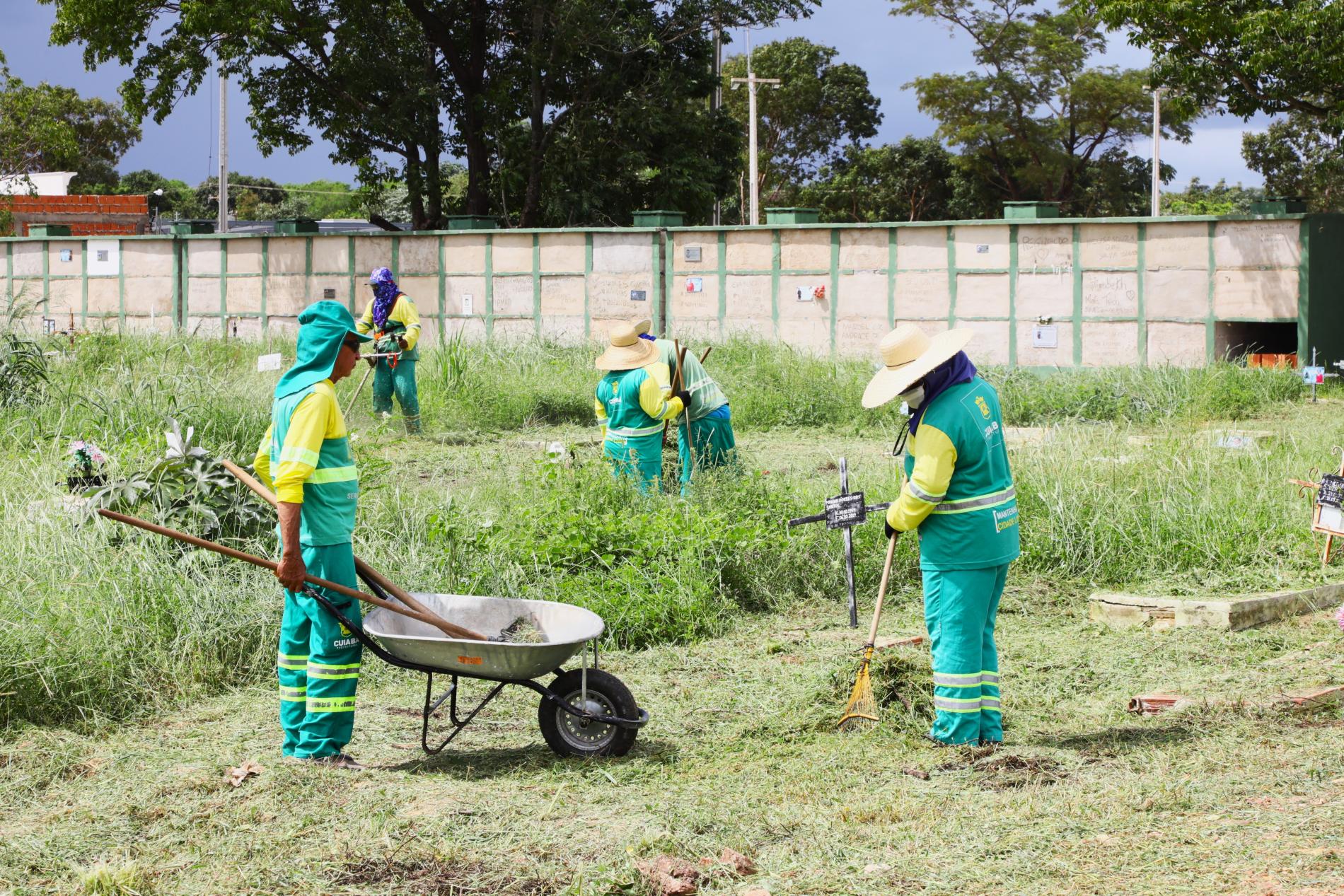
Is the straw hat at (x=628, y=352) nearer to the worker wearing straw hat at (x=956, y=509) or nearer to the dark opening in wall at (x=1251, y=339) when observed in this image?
the worker wearing straw hat at (x=956, y=509)

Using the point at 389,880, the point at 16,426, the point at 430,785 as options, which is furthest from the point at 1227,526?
the point at 16,426

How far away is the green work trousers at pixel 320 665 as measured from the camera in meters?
5.25

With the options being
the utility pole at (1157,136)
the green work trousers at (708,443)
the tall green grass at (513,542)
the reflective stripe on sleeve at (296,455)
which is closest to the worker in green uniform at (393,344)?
the tall green grass at (513,542)

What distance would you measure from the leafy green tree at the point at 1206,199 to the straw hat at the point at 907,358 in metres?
41.2

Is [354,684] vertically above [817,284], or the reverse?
[817,284]

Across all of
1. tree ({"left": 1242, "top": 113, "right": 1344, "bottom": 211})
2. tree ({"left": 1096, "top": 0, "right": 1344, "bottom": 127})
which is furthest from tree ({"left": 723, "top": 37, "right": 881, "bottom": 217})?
tree ({"left": 1096, "top": 0, "right": 1344, "bottom": 127})

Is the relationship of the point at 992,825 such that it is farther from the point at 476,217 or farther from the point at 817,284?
the point at 476,217

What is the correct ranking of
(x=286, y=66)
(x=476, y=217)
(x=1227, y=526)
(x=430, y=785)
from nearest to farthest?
(x=430, y=785) < (x=1227, y=526) < (x=476, y=217) < (x=286, y=66)

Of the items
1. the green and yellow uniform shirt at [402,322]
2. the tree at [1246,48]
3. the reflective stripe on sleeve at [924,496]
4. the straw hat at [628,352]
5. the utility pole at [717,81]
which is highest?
the utility pole at [717,81]

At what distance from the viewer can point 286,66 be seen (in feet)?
85.9

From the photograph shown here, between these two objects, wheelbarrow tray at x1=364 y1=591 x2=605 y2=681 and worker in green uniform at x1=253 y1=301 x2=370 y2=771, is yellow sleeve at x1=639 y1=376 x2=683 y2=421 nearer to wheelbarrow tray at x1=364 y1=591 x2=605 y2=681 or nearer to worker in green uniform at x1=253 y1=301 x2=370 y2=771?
wheelbarrow tray at x1=364 y1=591 x2=605 y2=681

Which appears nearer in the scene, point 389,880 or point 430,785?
point 389,880

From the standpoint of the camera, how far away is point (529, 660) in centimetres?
493

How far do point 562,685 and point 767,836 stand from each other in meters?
1.23
